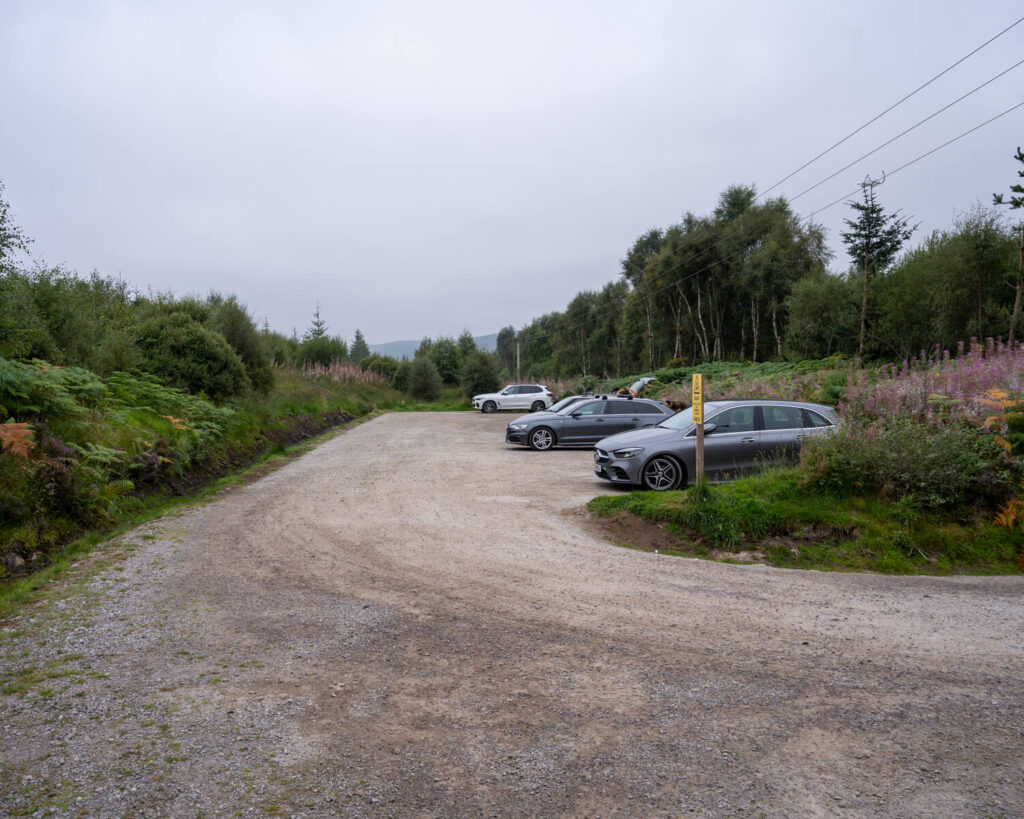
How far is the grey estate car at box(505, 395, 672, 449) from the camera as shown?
18.0 meters

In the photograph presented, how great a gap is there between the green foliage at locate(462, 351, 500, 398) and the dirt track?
36.9 m

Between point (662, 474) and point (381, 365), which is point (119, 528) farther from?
point (381, 365)

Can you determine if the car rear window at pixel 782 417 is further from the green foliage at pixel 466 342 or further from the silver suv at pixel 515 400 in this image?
the green foliage at pixel 466 342

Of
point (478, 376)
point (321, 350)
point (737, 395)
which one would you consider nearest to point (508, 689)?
point (737, 395)

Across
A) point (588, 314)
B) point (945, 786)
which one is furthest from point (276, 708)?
point (588, 314)

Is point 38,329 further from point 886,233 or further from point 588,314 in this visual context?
point 588,314

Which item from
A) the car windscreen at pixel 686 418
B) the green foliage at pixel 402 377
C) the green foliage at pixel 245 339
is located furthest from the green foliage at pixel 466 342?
the car windscreen at pixel 686 418

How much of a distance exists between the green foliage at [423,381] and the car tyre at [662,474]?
3660cm

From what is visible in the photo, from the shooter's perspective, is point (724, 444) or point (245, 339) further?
point (245, 339)

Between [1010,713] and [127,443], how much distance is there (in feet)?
37.5

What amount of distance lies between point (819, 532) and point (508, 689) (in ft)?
16.8

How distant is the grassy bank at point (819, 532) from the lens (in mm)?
7094

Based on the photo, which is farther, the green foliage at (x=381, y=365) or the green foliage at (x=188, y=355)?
the green foliage at (x=381, y=365)

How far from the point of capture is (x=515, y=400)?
38594 mm
